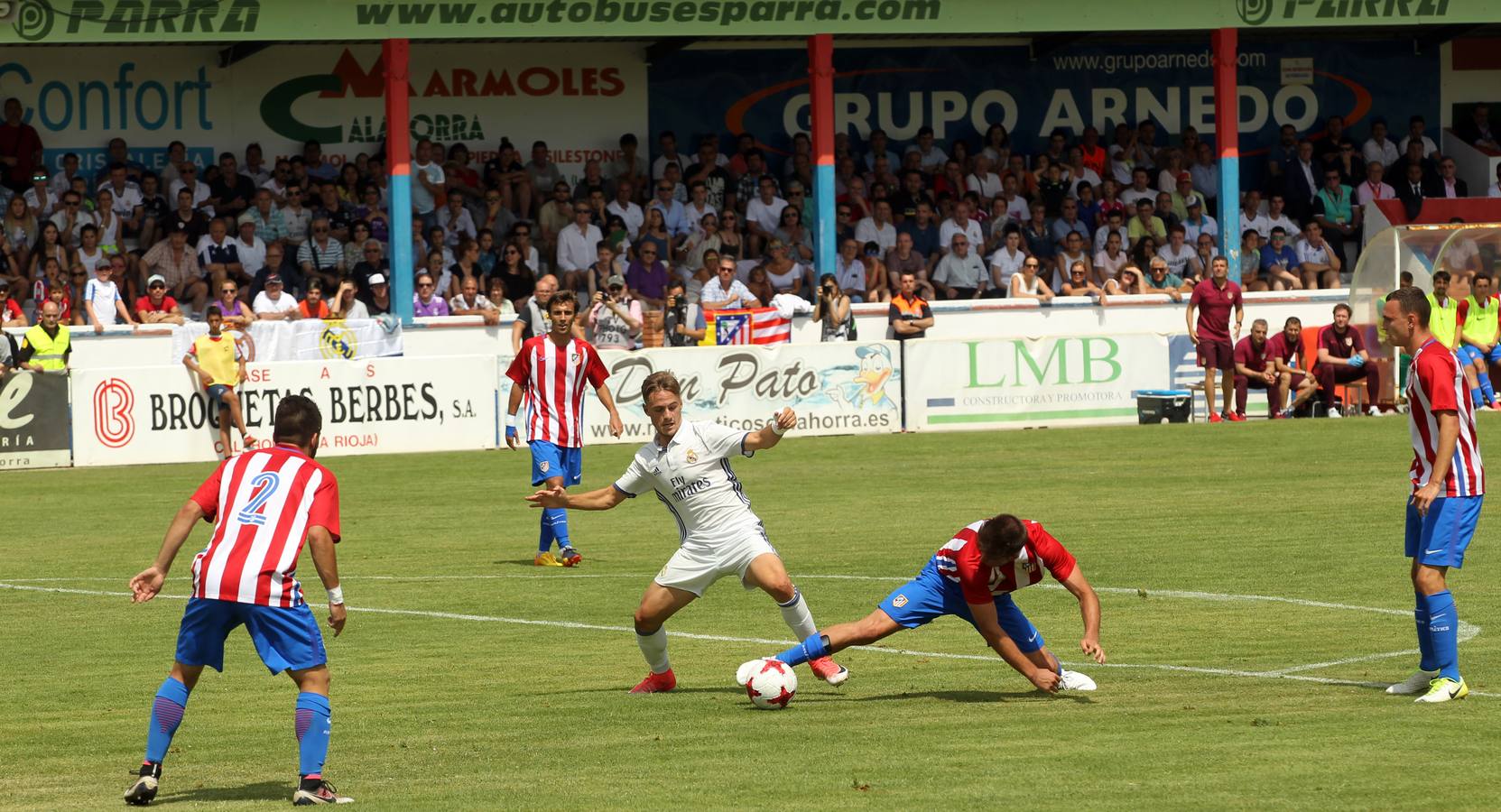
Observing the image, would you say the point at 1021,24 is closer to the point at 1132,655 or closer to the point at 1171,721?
the point at 1132,655

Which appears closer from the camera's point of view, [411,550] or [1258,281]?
[411,550]

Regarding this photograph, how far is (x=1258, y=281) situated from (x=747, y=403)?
10057mm

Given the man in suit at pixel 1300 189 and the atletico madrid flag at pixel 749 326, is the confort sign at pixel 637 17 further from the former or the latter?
the atletico madrid flag at pixel 749 326

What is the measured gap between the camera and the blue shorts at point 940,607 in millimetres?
9883

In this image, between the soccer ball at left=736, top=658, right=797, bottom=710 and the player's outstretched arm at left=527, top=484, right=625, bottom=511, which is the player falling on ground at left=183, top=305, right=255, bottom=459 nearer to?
the player's outstretched arm at left=527, top=484, right=625, bottom=511

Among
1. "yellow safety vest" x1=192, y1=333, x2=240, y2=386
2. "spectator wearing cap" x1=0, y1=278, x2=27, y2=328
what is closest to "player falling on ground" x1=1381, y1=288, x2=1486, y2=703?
"yellow safety vest" x1=192, y1=333, x2=240, y2=386

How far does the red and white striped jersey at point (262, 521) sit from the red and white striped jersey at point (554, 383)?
326 inches

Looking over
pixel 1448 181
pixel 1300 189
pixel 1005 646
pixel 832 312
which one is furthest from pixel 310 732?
pixel 1448 181

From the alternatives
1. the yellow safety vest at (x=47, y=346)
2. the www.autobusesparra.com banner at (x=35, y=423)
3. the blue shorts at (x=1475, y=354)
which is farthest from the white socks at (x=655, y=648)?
the blue shorts at (x=1475, y=354)

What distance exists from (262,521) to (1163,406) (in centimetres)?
2058

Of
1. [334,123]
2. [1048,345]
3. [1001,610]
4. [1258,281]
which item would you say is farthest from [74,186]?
[1001,610]

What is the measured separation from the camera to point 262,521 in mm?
7836

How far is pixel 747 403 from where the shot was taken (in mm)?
25609

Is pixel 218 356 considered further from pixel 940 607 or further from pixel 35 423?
pixel 940 607
